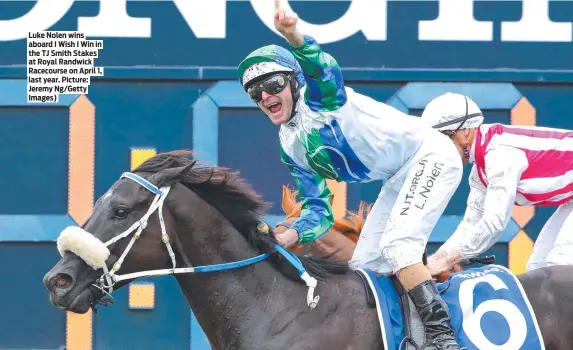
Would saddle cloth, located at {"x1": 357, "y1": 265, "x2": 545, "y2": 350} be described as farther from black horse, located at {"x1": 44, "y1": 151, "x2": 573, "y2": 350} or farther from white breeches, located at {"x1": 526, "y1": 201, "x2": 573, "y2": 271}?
white breeches, located at {"x1": 526, "y1": 201, "x2": 573, "y2": 271}

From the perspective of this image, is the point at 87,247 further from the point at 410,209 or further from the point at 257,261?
the point at 410,209

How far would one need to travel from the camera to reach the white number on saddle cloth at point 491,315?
4125mm

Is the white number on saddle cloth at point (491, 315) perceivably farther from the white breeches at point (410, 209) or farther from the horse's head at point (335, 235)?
the horse's head at point (335, 235)

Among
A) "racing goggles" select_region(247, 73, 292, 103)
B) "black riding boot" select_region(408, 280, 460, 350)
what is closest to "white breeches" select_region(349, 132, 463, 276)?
"black riding boot" select_region(408, 280, 460, 350)

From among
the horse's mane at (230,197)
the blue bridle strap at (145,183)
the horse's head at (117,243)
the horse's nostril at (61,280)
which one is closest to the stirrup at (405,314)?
the horse's mane at (230,197)

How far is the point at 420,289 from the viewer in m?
4.07

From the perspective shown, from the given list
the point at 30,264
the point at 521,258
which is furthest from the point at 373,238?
the point at 30,264

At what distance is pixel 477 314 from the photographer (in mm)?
4176

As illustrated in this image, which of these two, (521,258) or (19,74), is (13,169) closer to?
(19,74)

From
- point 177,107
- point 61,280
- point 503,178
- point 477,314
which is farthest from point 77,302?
point 177,107

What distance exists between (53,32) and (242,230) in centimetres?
286

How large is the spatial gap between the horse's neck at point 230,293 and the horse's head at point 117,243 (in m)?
0.12

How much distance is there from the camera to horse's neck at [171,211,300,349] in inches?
158

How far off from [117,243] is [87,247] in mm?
132
